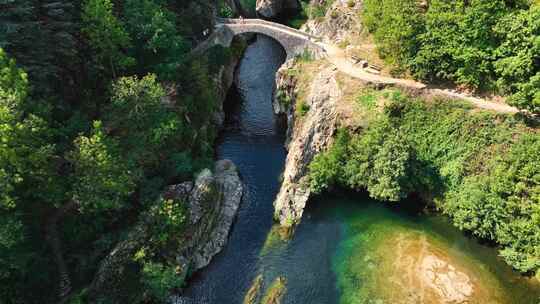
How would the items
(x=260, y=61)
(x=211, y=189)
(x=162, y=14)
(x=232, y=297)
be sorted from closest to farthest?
(x=232, y=297)
(x=211, y=189)
(x=162, y=14)
(x=260, y=61)

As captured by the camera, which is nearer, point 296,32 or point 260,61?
point 296,32

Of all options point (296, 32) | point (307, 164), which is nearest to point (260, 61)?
point (296, 32)

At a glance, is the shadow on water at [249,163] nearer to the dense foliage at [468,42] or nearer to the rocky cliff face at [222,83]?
the rocky cliff face at [222,83]

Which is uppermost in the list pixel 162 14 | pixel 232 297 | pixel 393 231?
pixel 162 14

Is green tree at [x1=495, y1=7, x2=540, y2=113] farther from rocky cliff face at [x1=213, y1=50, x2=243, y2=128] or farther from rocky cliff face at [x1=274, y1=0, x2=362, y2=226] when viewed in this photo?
rocky cliff face at [x1=213, y1=50, x2=243, y2=128]

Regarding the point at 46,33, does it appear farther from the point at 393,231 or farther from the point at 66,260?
the point at 393,231

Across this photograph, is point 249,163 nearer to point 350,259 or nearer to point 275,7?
point 350,259

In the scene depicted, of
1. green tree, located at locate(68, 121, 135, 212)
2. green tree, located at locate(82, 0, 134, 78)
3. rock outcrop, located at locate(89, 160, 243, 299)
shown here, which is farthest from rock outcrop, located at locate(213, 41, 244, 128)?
green tree, located at locate(68, 121, 135, 212)
